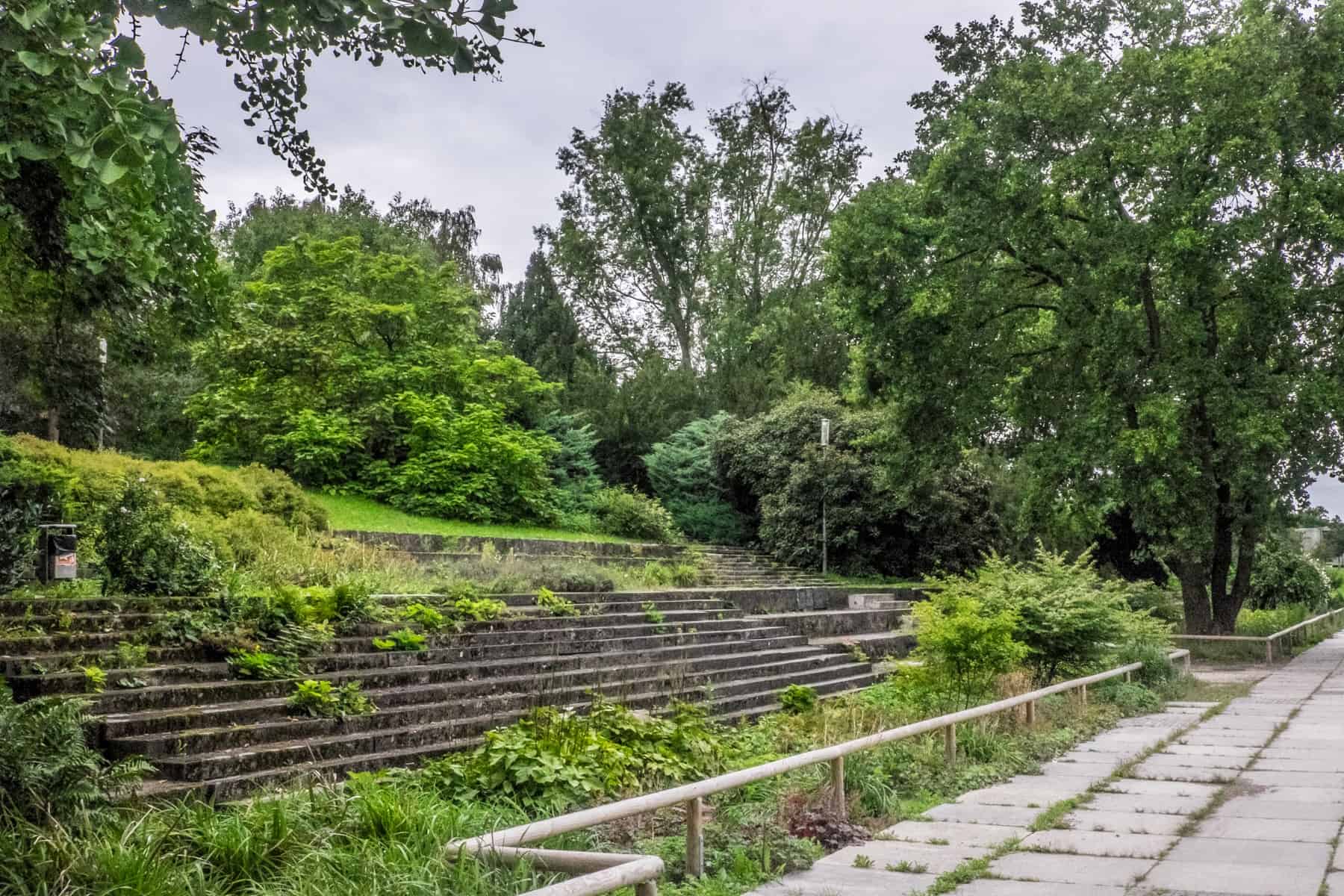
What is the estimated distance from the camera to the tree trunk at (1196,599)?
72.7 feet

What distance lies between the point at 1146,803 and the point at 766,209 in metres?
34.9

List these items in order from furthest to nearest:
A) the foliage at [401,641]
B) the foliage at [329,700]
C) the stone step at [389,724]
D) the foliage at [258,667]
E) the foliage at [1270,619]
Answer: the foliage at [1270,619], the foliage at [401,641], the foliage at [258,667], the foliage at [329,700], the stone step at [389,724]

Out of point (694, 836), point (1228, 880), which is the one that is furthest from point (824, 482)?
point (694, 836)

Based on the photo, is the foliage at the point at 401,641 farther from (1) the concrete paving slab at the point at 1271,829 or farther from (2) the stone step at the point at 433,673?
(1) the concrete paving slab at the point at 1271,829

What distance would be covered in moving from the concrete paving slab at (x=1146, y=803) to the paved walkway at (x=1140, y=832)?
15mm

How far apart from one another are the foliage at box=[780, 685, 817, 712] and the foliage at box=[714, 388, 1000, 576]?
1430 cm

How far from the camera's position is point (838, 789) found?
7.30m

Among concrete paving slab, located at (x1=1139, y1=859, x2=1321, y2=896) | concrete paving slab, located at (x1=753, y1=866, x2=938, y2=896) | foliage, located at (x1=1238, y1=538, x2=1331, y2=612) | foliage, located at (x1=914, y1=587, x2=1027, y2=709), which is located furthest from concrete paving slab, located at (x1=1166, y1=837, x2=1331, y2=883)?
foliage, located at (x1=1238, y1=538, x2=1331, y2=612)

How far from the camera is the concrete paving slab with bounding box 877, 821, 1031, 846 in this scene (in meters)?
6.82

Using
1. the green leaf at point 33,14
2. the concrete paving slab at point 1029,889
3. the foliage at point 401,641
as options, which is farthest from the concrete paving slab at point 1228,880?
the foliage at point 401,641

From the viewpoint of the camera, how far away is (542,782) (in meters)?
7.05

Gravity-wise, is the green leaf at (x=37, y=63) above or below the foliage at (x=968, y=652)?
above

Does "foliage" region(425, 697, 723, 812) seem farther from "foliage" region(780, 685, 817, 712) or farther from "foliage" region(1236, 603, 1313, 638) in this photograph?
"foliage" region(1236, 603, 1313, 638)

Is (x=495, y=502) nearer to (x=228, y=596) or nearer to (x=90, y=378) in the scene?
(x=90, y=378)
